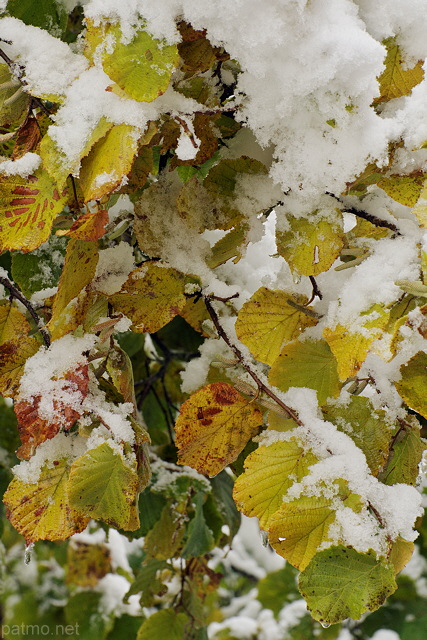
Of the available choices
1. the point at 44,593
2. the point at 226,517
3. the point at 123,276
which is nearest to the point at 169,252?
the point at 123,276

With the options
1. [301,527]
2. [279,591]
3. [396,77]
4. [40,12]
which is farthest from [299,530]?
[279,591]

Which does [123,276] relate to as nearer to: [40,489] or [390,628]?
[40,489]

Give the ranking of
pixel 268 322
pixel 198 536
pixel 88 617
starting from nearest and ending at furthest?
pixel 268 322
pixel 198 536
pixel 88 617

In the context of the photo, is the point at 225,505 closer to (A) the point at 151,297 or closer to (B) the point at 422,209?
(A) the point at 151,297

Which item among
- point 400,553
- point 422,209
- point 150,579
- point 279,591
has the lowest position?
point 279,591

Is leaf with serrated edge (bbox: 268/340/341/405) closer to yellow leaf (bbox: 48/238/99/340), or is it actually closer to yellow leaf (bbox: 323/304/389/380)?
yellow leaf (bbox: 323/304/389/380)

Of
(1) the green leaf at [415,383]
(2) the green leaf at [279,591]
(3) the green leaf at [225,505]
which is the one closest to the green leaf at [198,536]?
(3) the green leaf at [225,505]

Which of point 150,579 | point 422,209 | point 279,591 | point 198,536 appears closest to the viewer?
point 422,209
